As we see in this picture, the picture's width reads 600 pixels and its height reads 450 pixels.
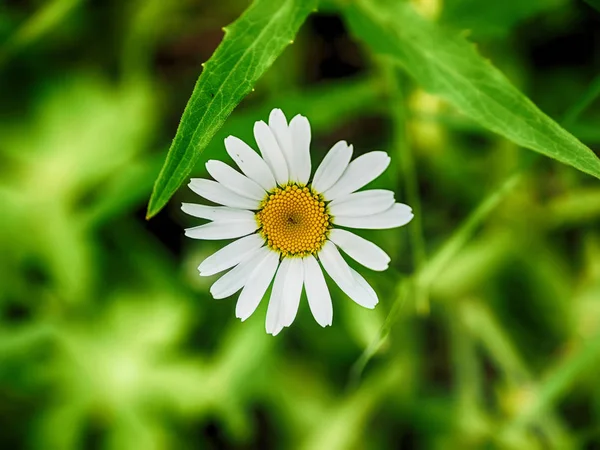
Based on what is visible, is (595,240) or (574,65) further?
(574,65)

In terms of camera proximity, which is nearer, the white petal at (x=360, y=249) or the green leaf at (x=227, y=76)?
the green leaf at (x=227, y=76)

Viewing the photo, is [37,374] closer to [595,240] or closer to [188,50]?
[188,50]

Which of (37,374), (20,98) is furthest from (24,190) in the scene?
(37,374)

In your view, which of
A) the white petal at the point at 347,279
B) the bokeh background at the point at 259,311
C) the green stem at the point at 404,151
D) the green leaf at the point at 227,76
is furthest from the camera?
the bokeh background at the point at 259,311

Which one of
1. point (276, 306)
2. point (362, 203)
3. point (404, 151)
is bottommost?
point (276, 306)

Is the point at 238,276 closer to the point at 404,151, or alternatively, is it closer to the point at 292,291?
the point at 292,291

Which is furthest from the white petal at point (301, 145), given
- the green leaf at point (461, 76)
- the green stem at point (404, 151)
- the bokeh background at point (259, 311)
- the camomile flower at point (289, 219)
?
the bokeh background at point (259, 311)

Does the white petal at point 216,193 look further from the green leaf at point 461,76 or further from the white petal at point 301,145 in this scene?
the green leaf at point 461,76

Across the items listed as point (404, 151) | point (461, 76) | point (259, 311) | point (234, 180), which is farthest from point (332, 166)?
point (259, 311)
